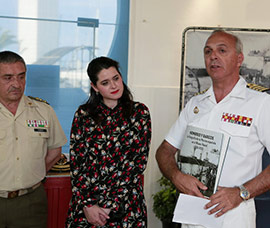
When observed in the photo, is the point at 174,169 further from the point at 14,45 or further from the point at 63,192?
the point at 14,45

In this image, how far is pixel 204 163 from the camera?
1984mm

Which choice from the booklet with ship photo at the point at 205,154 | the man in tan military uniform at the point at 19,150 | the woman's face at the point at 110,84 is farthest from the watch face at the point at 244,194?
the man in tan military uniform at the point at 19,150

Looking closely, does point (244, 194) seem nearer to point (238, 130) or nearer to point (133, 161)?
point (238, 130)

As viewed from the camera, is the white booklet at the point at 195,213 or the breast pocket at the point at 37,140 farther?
the breast pocket at the point at 37,140

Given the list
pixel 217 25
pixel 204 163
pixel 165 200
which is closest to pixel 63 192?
pixel 165 200

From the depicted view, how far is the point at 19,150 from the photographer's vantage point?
2.59m

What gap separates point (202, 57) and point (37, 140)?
1.78 metres

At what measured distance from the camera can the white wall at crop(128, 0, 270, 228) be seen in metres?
3.71

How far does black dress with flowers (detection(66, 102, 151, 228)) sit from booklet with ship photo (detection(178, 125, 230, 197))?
353 millimetres

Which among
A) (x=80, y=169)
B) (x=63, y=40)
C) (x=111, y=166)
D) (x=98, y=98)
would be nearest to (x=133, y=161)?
(x=111, y=166)

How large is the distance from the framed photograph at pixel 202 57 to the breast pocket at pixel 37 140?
1.47m

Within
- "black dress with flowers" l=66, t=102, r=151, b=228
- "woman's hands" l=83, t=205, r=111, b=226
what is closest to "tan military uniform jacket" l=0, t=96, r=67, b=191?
"black dress with flowers" l=66, t=102, r=151, b=228

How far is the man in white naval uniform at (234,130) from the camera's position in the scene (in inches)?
74.9

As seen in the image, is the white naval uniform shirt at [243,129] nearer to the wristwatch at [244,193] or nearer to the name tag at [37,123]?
the wristwatch at [244,193]
